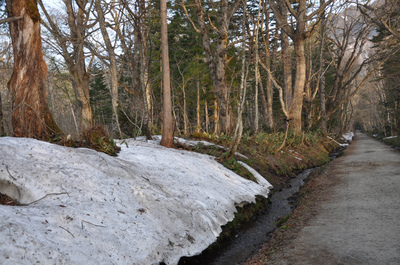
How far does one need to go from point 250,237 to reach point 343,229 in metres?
1.87

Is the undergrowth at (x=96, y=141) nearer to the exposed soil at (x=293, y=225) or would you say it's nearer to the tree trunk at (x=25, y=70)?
the tree trunk at (x=25, y=70)

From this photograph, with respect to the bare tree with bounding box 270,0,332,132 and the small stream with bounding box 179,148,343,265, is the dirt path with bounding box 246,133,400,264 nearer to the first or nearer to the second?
the small stream with bounding box 179,148,343,265

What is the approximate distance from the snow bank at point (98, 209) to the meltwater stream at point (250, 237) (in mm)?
291

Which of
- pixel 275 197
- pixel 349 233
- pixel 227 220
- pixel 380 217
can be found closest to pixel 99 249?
pixel 227 220

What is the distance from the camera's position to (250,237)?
6.12m

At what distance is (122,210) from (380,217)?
4743 mm

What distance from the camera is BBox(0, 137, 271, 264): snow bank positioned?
336cm

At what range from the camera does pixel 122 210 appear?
4.64 meters

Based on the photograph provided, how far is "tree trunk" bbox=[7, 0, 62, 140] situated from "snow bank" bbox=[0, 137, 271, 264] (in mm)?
1347

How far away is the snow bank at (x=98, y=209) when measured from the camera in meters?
3.36

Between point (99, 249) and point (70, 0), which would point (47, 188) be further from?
point (70, 0)

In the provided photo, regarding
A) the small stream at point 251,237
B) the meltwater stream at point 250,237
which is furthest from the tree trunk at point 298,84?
the meltwater stream at point 250,237

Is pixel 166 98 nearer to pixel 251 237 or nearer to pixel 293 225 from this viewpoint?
pixel 251 237

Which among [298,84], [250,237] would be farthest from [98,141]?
[298,84]
